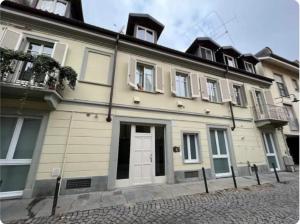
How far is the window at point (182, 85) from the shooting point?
7.88 m

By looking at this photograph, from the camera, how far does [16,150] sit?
462 cm

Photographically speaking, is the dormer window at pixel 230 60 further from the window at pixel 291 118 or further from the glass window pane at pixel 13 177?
the glass window pane at pixel 13 177

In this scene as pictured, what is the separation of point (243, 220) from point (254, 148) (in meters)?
6.75

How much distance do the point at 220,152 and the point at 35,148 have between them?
848 cm

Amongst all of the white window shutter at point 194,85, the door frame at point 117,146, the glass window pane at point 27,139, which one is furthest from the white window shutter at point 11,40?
the white window shutter at point 194,85

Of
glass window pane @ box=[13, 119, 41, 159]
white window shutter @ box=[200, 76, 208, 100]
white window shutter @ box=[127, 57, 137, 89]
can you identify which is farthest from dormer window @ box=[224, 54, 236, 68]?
glass window pane @ box=[13, 119, 41, 159]

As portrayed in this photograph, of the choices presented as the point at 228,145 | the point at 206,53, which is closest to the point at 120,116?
the point at 228,145

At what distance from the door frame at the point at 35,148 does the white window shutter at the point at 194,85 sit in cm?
684

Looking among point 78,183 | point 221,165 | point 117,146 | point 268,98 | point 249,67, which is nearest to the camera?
point 78,183

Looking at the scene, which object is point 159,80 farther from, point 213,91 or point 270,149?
point 270,149

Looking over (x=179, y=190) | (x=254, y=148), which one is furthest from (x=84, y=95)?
(x=254, y=148)

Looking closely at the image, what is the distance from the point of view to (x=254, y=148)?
855cm

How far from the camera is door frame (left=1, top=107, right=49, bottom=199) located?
14.4 feet

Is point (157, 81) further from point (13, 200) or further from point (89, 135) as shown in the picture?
point (13, 200)
